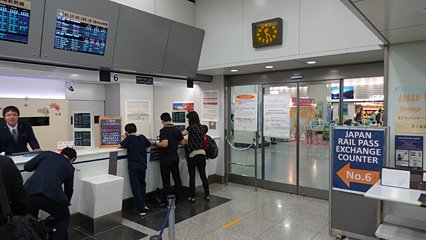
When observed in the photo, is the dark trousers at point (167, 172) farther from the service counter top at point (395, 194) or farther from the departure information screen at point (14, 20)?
the service counter top at point (395, 194)

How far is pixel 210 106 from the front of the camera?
6.23 m

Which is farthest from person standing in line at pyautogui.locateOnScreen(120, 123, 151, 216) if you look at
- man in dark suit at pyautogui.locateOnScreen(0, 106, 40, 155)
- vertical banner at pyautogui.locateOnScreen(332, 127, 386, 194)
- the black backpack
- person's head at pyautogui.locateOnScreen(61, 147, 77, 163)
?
vertical banner at pyautogui.locateOnScreen(332, 127, 386, 194)

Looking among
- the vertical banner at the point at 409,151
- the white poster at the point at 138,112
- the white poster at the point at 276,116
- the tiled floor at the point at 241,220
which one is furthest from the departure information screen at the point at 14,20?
the vertical banner at the point at 409,151

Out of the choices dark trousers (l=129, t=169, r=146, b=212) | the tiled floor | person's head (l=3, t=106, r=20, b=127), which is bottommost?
the tiled floor

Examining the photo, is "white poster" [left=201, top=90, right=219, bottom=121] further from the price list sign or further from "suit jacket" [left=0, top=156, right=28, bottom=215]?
"suit jacket" [left=0, top=156, right=28, bottom=215]

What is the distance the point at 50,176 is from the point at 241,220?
8.26 feet

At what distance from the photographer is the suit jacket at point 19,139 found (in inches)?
155

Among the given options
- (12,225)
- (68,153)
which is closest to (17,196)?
(12,225)

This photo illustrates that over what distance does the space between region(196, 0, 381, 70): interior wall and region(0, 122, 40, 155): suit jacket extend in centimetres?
300

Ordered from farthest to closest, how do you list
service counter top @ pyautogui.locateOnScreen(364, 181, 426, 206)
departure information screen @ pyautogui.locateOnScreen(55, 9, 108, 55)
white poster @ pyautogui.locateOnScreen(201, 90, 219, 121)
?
1. white poster @ pyautogui.locateOnScreen(201, 90, 219, 121)
2. departure information screen @ pyautogui.locateOnScreen(55, 9, 108, 55)
3. service counter top @ pyautogui.locateOnScreen(364, 181, 426, 206)

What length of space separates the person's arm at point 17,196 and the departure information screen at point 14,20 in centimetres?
159

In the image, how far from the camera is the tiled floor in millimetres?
3643

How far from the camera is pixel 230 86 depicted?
243 inches

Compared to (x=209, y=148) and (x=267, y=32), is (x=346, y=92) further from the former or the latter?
(x=209, y=148)
